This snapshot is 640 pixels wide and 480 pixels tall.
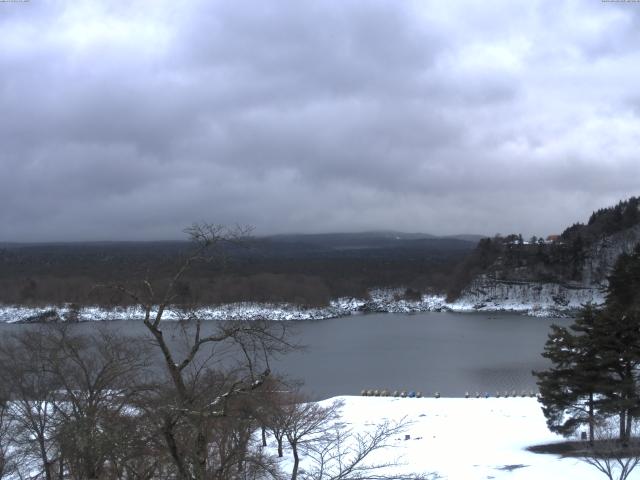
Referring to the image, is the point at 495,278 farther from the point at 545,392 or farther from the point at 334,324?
the point at 545,392

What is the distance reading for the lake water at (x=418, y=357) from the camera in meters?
32.1

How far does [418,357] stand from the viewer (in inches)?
1609

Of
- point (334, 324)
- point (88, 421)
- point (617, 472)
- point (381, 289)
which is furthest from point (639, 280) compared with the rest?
point (381, 289)

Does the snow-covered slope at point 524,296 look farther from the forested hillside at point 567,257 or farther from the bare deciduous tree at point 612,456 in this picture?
the bare deciduous tree at point 612,456

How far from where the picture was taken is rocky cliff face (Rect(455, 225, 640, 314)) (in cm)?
8194

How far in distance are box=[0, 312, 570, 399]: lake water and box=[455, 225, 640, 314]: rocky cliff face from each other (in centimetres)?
1847

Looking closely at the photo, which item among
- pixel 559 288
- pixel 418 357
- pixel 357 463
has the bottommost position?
pixel 418 357

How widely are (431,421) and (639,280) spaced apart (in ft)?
41.1

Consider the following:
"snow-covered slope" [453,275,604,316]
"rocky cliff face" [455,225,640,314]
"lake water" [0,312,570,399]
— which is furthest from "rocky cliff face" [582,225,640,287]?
"lake water" [0,312,570,399]

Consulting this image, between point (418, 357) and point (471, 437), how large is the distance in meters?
21.3

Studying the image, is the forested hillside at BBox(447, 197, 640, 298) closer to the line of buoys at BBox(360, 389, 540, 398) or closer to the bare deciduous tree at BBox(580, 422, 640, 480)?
the line of buoys at BBox(360, 389, 540, 398)

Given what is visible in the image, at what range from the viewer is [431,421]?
22266 mm

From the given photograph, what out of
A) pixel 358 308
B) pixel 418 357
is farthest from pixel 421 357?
pixel 358 308

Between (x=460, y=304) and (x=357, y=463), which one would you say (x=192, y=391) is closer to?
(x=357, y=463)
